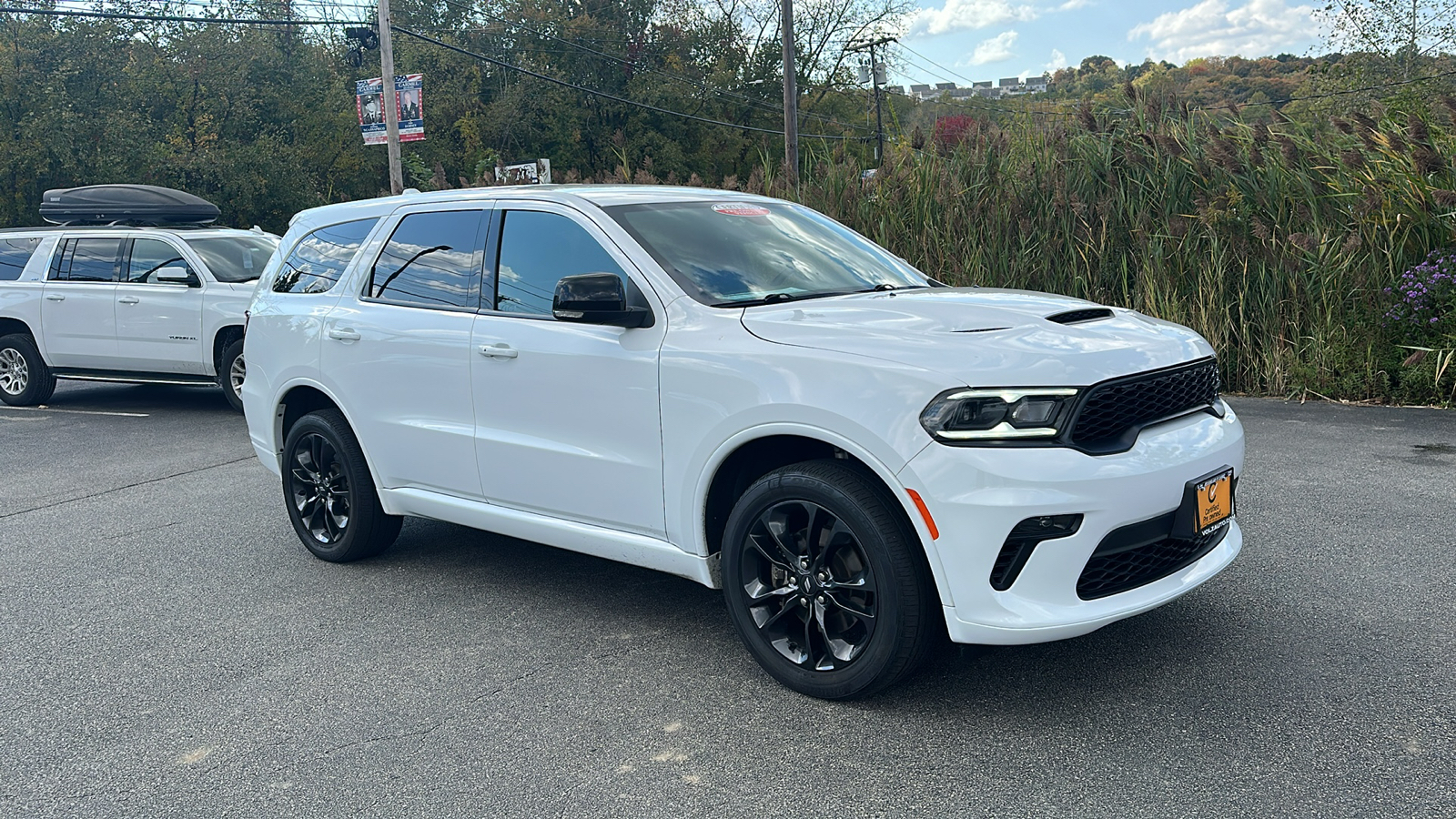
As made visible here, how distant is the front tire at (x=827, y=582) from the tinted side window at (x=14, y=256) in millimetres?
11758

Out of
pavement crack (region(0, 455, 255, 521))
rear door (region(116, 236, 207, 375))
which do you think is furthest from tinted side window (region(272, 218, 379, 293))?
rear door (region(116, 236, 207, 375))

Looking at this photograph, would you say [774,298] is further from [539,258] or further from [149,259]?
[149,259]

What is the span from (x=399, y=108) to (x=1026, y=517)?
78.7ft

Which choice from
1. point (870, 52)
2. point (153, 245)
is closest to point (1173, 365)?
point (153, 245)

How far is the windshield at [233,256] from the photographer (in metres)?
11.4

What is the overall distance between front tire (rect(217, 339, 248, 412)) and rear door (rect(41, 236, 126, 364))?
152 cm

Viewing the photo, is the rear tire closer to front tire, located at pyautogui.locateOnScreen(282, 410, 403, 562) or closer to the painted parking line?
the painted parking line

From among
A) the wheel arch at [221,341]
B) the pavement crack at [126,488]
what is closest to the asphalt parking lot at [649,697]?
the pavement crack at [126,488]

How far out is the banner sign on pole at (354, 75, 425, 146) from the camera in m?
23.7

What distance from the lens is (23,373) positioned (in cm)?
1259

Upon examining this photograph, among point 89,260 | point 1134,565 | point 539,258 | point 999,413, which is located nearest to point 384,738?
point 539,258

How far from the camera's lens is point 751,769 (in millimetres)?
3297

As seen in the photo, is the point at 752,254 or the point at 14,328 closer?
the point at 752,254

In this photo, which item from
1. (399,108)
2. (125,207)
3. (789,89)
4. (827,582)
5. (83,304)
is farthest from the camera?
(789,89)
